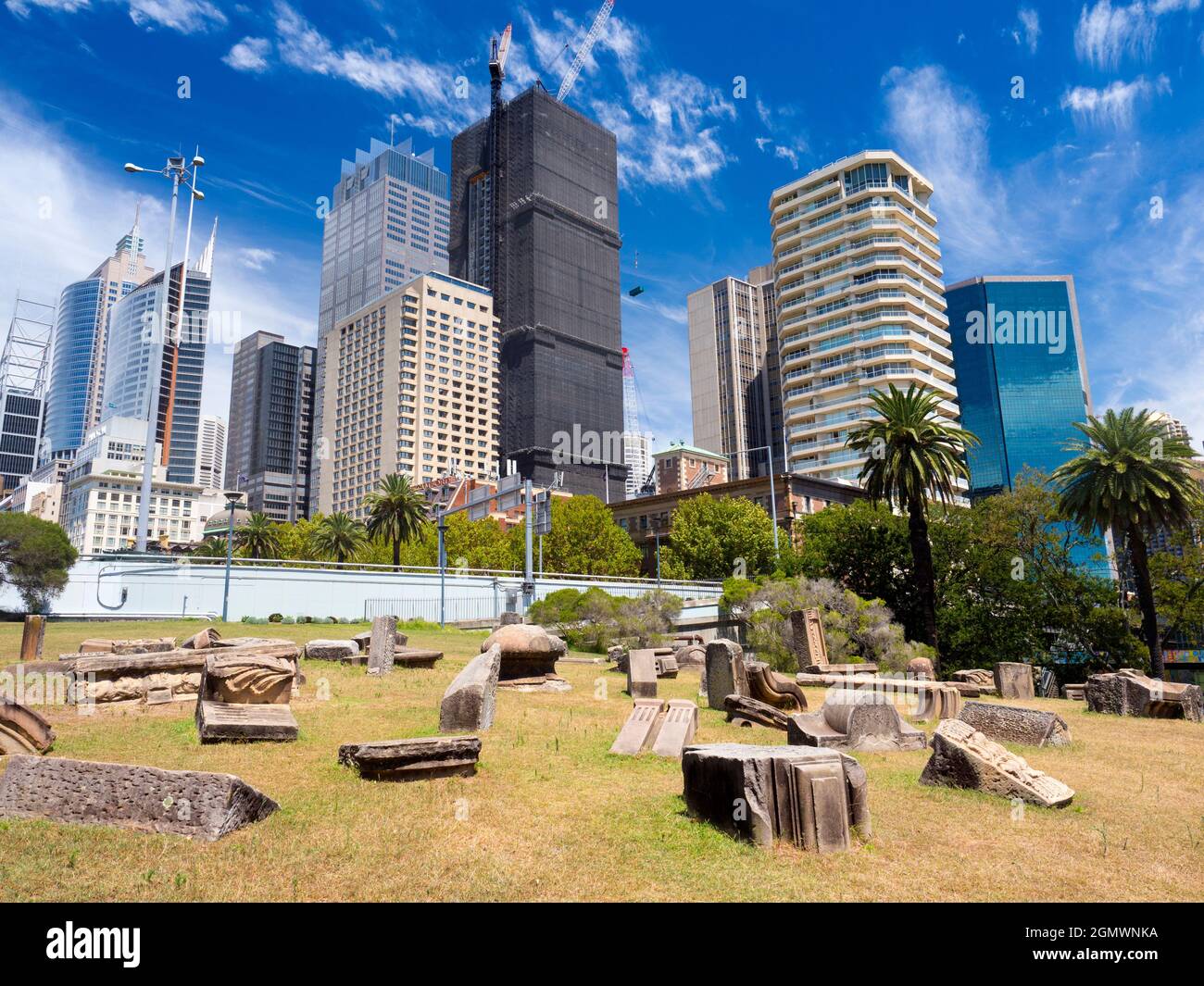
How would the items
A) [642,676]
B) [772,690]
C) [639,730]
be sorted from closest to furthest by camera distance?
[639,730] → [772,690] → [642,676]

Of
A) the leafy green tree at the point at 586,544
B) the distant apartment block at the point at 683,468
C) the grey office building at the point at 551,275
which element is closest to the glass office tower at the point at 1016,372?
the distant apartment block at the point at 683,468

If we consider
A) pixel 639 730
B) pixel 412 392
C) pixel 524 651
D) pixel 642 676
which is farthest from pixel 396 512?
pixel 412 392

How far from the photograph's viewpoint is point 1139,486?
3127 centimetres

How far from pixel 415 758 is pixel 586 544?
58314mm

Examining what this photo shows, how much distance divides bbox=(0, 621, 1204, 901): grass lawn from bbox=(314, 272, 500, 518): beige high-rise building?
130179mm

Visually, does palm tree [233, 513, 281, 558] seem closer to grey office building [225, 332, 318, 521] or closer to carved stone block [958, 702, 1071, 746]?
carved stone block [958, 702, 1071, 746]

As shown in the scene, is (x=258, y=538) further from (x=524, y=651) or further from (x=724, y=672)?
(x=724, y=672)

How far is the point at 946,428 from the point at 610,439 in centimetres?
11801

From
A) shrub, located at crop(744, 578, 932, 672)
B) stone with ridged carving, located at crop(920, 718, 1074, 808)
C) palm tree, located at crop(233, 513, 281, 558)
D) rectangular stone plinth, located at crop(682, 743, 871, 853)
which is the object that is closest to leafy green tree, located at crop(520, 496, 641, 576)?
palm tree, located at crop(233, 513, 281, 558)

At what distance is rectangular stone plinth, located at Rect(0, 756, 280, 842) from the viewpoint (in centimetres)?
576

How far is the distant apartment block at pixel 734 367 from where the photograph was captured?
155375mm

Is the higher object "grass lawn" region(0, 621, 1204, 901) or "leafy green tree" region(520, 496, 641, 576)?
"leafy green tree" region(520, 496, 641, 576)

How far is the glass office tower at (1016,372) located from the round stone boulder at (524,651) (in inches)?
4738
